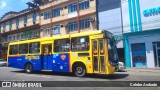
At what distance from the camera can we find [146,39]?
25.3 metres

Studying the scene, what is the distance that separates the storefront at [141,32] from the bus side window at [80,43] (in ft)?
41.5

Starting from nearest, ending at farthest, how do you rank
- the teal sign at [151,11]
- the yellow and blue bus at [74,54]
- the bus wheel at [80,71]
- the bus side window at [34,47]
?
1. the yellow and blue bus at [74,54]
2. the bus wheel at [80,71]
3. the bus side window at [34,47]
4. the teal sign at [151,11]

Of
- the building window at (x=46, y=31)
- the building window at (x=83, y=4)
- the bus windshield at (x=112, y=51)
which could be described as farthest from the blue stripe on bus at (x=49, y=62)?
the building window at (x=46, y=31)

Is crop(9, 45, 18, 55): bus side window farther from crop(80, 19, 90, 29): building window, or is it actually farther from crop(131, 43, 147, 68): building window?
crop(131, 43, 147, 68): building window

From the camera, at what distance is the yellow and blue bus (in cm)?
1395

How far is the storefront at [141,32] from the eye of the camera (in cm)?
2453

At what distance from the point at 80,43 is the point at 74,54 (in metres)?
0.93

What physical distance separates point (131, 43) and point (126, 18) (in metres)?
3.27

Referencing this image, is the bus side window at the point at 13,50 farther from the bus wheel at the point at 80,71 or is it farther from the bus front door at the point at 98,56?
the bus front door at the point at 98,56

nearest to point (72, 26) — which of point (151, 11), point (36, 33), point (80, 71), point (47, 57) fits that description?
point (36, 33)

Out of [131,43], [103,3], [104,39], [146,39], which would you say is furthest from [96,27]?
[104,39]

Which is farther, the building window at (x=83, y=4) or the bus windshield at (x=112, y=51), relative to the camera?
the building window at (x=83, y=4)

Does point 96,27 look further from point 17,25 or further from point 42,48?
point 17,25

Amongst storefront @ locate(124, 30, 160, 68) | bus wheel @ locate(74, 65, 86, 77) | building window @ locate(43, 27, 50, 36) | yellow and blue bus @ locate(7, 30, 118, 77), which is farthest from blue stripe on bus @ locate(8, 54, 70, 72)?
building window @ locate(43, 27, 50, 36)
